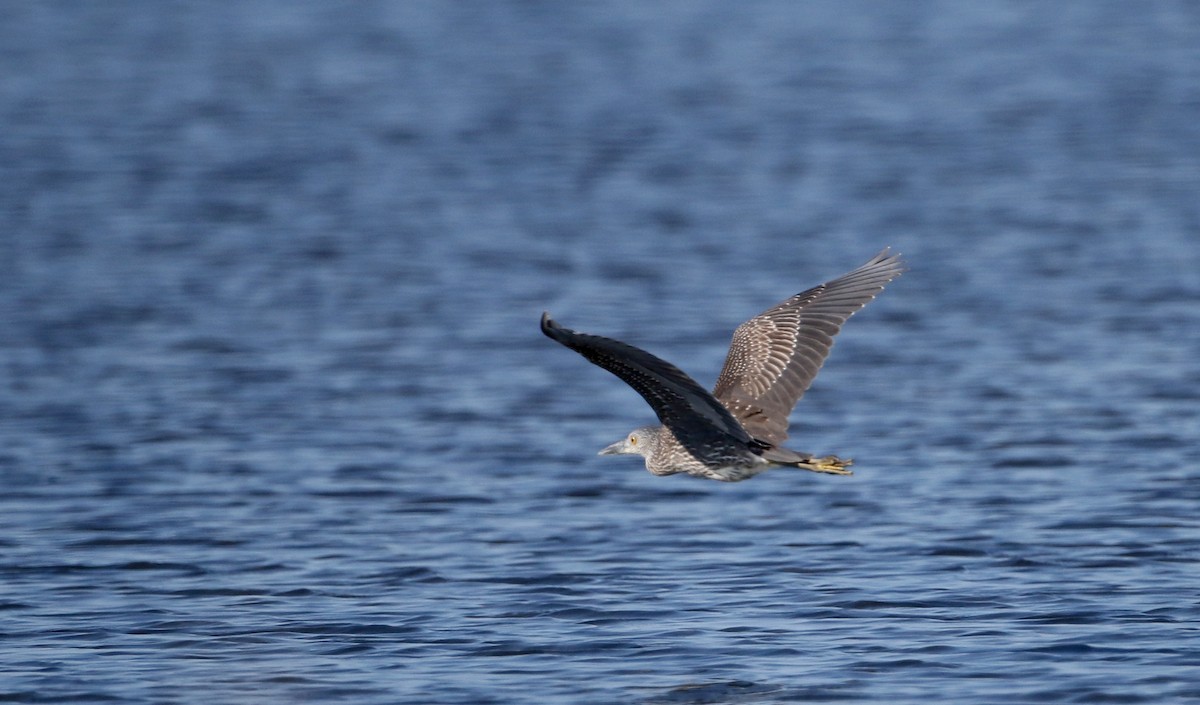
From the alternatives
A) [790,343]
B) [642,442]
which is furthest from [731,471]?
[790,343]

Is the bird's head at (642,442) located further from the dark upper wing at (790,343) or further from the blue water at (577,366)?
the blue water at (577,366)

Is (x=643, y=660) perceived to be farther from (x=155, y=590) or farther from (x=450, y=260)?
(x=450, y=260)

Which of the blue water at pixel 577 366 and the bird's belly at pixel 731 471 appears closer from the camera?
the bird's belly at pixel 731 471

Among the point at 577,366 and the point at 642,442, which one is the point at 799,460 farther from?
the point at 577,366

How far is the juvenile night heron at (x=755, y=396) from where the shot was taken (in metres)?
7.55

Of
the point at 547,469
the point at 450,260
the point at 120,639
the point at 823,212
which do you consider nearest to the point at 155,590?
the point at 120,639

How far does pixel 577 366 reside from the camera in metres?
14.5

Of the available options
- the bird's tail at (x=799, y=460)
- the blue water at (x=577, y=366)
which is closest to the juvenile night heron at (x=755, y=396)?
the bird's tail at (x=799, y=460)

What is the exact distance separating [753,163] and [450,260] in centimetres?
570

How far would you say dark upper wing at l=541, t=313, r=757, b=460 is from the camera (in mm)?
6367

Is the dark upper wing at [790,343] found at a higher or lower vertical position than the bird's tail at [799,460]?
higher

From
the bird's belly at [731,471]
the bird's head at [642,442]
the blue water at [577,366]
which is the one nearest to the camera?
the bird's belly at [731,471]

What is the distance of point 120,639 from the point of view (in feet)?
26.9

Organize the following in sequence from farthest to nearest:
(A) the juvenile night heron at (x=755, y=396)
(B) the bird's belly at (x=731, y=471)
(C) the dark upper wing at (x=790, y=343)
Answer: (C) the dark upper wing at (x=790, y=343)
(B) the bird's belly at (x=731, y=471)
(A) the juvenile night heron at (x=755, y=396)
